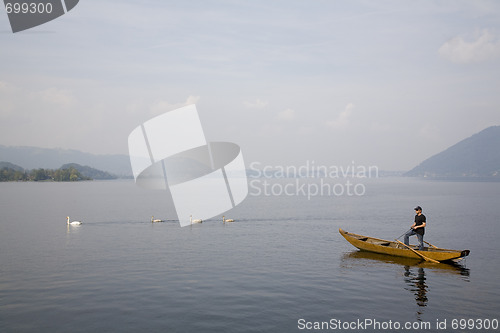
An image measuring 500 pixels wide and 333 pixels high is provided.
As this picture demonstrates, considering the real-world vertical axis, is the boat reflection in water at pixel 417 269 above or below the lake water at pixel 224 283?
below

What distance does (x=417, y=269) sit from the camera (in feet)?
108

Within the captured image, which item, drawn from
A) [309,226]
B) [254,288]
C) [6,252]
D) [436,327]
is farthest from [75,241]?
[436,327]

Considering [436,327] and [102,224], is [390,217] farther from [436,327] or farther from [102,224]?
[436,327]

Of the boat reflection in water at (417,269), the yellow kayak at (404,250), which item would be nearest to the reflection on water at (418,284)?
the boat reflection in water at (417,269)

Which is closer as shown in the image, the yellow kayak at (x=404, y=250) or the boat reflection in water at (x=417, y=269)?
the boat reflection in water at (x=417, y=269)

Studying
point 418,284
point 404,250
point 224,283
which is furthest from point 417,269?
point 224,283

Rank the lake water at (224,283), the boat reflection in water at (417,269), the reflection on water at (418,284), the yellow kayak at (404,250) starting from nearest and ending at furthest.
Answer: the lake water at (224,283) → the reflection on water at (418,284) → the boat reflection in water at (417,269) → the yellow kayak at (404,250)

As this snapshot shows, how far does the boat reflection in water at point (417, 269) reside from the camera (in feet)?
86.3

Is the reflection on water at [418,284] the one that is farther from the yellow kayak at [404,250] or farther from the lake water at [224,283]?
the yellow kayak at [404,250]

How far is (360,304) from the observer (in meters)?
23.7

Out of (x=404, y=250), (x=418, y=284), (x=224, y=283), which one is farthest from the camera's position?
(x=404, y=250)

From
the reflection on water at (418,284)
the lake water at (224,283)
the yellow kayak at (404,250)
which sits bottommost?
→ the reflection on water at (418,284)

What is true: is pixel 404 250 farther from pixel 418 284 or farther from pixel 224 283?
pixel 224 283

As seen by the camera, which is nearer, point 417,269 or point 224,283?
point 224,283
